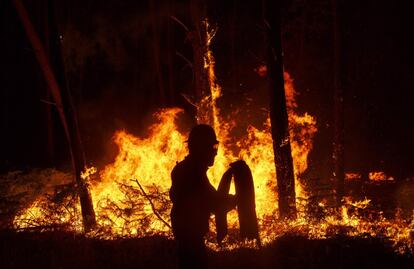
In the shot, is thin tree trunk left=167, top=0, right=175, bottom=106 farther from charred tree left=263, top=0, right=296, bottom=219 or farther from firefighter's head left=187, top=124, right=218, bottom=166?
firefighter's head left=187, top=124, right=218, bottom=166

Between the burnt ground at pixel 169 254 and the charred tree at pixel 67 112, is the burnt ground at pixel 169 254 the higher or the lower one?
the lower one

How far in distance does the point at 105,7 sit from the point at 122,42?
8.58ft

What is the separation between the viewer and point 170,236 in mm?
8984

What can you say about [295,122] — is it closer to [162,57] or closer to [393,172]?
[393,172]

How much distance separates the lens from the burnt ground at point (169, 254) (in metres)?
6.90

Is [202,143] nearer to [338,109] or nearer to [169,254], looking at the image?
[169,254]

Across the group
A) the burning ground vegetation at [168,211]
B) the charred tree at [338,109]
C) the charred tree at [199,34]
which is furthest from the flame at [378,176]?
the charred tree at [199,34]

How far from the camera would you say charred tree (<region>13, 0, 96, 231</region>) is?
989 centimetres

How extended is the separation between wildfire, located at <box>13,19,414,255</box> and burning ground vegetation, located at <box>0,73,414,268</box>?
0.02 metres

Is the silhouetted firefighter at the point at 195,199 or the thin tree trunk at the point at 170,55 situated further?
the thin tree trunk at the point at 170,55

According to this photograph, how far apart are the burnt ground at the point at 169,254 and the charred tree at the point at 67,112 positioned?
104cm

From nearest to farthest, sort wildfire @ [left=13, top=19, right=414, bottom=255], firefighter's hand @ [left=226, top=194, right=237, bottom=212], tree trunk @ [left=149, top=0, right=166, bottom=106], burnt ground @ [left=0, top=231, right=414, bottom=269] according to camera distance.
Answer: firefighter's hand @ [left=226, top=194, right=237, bottom=212] < burnt ground @ [left=0, top=231, right=414, bottom=269] < wildfire @ [left=13, top=19, right=414, bottom=255] < tree trunk @ [left=149, top=0, right=166, bottom=106]

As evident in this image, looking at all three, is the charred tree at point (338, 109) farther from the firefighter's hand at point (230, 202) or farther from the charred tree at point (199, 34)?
the firefighter's hand at point (230, 202)

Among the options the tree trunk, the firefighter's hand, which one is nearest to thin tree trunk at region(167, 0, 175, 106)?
the tree trunk
